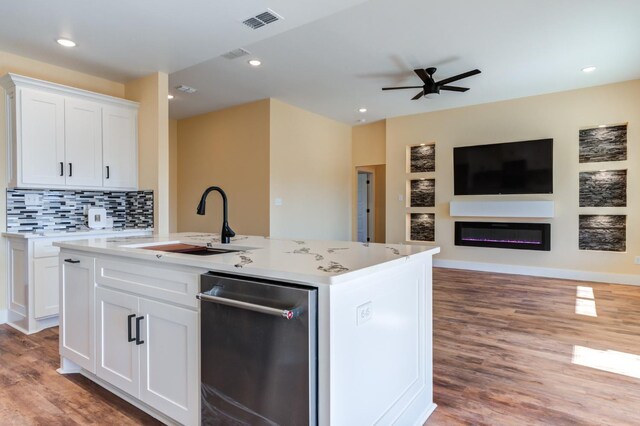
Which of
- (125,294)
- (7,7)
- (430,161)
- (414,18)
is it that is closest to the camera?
(125,294)

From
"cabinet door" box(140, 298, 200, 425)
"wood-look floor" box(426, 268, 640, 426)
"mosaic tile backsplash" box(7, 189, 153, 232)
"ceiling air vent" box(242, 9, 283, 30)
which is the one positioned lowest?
"wood-look floor" box(426, 268, 640, 426)

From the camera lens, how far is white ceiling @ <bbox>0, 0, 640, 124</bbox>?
9.59 ft

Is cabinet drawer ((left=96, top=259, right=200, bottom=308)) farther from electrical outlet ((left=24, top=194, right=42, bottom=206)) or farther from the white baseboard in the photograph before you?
the white baseboard

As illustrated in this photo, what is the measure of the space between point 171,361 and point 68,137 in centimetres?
320

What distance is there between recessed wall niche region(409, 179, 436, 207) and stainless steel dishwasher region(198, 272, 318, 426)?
5.96 meters

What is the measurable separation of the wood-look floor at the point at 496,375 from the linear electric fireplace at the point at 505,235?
→ 1.69 meters

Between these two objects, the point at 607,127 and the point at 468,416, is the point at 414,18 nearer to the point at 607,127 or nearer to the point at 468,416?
the point at 468,416

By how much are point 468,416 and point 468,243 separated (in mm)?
4789

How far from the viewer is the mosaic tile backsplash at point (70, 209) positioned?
363 centimetres

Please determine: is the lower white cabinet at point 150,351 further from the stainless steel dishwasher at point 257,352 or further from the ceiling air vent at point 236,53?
the ceiling air vent at point 236,53

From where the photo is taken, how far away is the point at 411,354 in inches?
69.1

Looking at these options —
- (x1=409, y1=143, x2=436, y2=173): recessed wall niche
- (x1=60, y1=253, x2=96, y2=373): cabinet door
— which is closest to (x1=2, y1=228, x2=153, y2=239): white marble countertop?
(x1=60, y1=253, x2=96, y2=373): cabinet door

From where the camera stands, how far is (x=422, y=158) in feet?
22.9

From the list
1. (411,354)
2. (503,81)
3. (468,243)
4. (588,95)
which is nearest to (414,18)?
(503,81)
